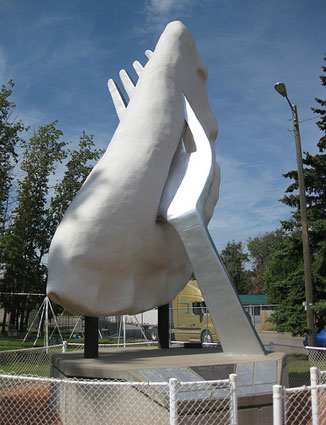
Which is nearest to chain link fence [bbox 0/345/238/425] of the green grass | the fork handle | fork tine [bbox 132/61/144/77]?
the fork handle

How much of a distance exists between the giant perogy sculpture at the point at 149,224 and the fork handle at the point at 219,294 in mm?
19

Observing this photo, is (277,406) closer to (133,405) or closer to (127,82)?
(133,405)

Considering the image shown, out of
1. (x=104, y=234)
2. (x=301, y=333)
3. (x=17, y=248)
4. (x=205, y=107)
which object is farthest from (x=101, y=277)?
(x=17, y=248)

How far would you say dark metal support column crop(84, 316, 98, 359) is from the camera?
830cm

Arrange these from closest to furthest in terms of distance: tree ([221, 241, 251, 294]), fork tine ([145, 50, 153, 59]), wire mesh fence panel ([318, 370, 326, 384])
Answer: wire mesh fence panel ([318, 370, 326, 384]), fork tine ([145, 50, 153, 59]), tree ([221, 241, 251, 294])

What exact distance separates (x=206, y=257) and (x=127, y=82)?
259 inches

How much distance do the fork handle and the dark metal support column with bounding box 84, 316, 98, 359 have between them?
2204mm

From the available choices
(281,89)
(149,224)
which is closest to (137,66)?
(281,89)

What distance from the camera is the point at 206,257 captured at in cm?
817

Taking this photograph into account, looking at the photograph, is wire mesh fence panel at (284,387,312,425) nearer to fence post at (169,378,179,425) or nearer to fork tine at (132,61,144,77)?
fence post at (169,378,179,425)

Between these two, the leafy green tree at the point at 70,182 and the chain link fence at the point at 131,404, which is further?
the leafy green tree at the point at 70,182

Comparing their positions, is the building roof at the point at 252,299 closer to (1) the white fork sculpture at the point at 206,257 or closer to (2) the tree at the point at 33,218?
(2) the tree at the point at 33,218

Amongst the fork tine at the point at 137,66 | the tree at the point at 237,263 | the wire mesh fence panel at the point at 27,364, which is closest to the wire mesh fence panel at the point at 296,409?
the wire mesh fence panel at the point at 27,364

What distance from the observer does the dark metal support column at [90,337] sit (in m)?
8.30
